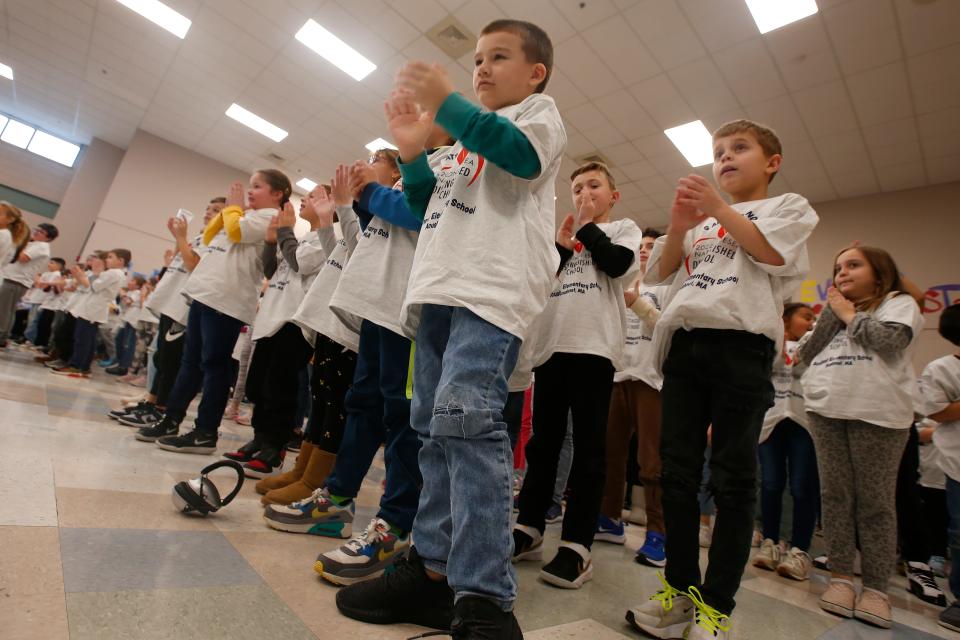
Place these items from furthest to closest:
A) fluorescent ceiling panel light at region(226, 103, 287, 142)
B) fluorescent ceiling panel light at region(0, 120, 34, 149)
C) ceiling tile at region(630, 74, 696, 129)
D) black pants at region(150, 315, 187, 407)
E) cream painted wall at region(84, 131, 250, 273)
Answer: fluorescent ceiling panel light at region(0, 120, 34, 149)
cream painted wall at region(84, 131, 250, 273)
fluorescent ceiling panel light at region(226, 103, 287, 142)
ceiling tile at region(630, 74, 696, 129)
black pants at region(150, 315, 187, 407)

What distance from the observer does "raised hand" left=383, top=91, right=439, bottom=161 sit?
1048 millimetres

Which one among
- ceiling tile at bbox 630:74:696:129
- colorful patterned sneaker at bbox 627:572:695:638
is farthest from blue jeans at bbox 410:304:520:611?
ceiling tile at bbox 630:74:696:129

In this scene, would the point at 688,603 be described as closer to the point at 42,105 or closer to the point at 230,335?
the point at 230,335

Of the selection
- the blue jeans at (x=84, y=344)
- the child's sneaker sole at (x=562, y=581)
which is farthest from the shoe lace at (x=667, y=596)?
the blue jeans at (x=84, y=344)

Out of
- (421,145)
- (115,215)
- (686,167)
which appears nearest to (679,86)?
(686,167)

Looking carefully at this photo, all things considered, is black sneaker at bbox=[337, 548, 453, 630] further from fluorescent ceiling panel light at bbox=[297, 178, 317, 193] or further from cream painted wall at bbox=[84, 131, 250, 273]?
cream painted wall at bbox=[84, 131, 250, 273]

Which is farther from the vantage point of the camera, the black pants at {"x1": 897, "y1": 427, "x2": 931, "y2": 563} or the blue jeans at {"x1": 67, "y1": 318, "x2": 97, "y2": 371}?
the blue jeans at {"x1": 67, "y1": 318, "x2": 97, "y2": 371}

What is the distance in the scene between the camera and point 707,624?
101cm

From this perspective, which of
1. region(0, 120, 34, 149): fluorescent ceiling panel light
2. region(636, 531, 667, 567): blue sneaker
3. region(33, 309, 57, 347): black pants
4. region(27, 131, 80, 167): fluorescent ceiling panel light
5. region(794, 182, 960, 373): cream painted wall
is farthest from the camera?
region(27, 131, 80, 167): fluorescent ceiling panel light

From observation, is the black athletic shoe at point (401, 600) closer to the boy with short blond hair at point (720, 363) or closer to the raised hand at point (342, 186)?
the boy with short blond hair at point (720, 363)

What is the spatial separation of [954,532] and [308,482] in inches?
106

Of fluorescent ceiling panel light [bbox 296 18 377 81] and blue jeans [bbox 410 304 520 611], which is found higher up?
fluorescent ceiling panel light [bbox 296 18 377 81]

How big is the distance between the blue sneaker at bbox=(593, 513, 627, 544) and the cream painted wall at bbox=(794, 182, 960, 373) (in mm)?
4989

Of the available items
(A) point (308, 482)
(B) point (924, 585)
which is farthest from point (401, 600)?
(B) point (924, 585)
